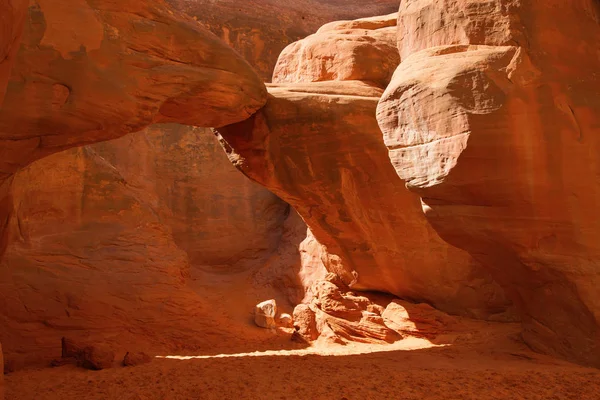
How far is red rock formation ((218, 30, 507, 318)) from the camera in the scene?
671 centimetres

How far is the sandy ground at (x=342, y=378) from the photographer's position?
397 centimetres

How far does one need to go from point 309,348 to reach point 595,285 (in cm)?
415

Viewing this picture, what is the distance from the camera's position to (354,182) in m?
6.98

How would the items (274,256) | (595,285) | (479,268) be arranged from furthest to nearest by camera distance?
1. (274,256)
2. (479,268)
3. (595,285)

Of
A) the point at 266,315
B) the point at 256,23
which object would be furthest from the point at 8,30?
the point at 256,23

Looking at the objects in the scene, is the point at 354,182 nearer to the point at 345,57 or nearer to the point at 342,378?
the point at 345,57

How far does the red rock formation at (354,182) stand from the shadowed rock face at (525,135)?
2.10 meters

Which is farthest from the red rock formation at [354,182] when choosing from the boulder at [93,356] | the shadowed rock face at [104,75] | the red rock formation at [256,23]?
the red rock formation at [256,23]

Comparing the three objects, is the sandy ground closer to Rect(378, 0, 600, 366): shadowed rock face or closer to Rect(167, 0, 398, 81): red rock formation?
Rect(378, 0, 600, 366): shadowed rock face

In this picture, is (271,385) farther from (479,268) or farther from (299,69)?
(299,69)

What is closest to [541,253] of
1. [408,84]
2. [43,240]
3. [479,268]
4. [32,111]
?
[408,84]

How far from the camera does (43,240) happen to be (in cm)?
725

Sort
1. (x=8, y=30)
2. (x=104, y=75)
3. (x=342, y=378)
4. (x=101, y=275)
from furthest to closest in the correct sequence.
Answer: (x=101, y=275)
(x=104, y=75)
(x=342, y=378)
(x=8, y=30)

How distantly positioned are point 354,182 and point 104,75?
11.0 feet
